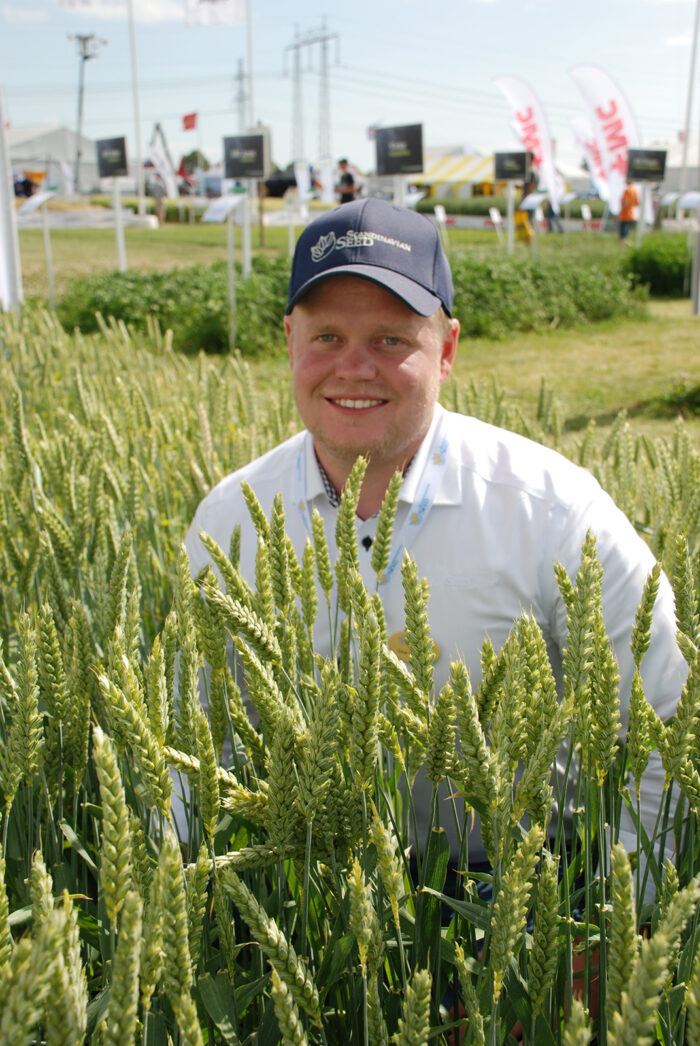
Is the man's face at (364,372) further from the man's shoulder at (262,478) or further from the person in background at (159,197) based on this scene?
the person in background at (159,197)

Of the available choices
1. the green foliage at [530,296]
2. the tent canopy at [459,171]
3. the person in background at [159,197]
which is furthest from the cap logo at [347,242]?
the tent canopy at [459,171]

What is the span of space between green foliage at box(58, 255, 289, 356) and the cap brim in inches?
261

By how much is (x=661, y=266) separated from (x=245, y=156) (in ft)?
23.9

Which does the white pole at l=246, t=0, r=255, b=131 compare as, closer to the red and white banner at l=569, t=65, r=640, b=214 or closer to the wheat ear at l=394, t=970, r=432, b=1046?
the red and white banner at l=569, t=65, r=640, b=214

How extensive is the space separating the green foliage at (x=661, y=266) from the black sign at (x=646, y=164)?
5.01ft

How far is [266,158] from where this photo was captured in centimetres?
746

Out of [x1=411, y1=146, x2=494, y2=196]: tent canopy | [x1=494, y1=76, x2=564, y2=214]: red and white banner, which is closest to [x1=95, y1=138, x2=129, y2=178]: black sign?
[x1=494, y1=76, x2=564, y2=214]: red and white banner

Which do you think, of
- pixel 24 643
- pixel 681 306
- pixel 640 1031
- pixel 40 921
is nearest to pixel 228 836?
pixel 24 643

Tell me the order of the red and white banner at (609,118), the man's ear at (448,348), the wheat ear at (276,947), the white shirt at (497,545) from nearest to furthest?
the wheat ear at (276,947) → the white shirt at (497,545) → the man's ear at (448,348) → the red and white banner at (609,118)

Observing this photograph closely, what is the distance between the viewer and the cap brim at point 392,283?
5.33 feet

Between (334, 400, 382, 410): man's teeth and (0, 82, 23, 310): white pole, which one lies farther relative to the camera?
(0, 82, 23, 310): white pole

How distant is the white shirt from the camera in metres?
1.46

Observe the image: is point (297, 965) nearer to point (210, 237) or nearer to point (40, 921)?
point (40, 921)

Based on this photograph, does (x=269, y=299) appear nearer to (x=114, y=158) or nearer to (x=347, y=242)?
(x=114, y=158)
